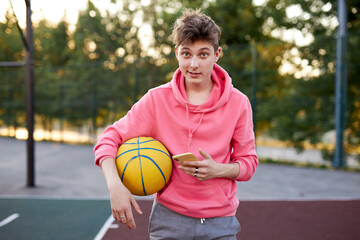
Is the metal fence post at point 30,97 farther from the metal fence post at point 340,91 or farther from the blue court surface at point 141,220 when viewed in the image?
the metal fence post at point 340,91

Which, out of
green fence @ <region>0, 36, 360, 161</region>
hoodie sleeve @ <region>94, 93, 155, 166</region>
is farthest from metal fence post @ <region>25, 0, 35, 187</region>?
green fence @ <region>0, 36, 360, 161</region>

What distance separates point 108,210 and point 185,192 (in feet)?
10.5

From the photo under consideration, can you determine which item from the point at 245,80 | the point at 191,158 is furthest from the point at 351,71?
the point at 191,158

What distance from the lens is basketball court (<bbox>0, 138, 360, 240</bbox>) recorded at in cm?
383

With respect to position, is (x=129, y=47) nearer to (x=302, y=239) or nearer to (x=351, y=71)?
(x=351, y=71)

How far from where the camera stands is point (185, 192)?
169 cm

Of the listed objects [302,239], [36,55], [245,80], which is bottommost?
[302,239]

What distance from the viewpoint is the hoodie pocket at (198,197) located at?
5.47 ft

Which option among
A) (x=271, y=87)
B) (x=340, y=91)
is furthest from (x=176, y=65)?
(x=340, y=91)

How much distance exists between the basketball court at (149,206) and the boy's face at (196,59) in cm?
259

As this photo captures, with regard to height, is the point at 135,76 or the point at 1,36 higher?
the point at 1,36

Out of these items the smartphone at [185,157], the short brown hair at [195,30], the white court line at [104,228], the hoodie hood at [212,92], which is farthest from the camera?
the white court line at [104,228]

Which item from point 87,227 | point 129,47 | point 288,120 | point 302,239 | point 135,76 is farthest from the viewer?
point 129,47

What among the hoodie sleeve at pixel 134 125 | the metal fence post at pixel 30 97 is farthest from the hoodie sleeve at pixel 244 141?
the metal fence post at pixel 30 97
